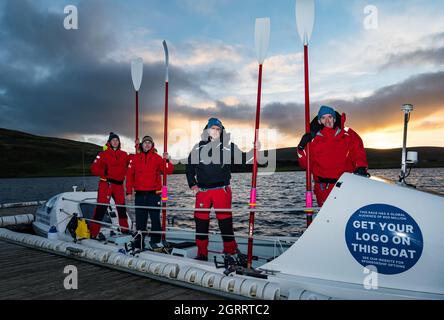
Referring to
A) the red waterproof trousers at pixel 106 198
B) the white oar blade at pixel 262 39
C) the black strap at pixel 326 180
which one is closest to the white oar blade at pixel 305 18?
the white oar blade at pixel 262 39

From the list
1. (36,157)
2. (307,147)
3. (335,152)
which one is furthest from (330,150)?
(36,157)

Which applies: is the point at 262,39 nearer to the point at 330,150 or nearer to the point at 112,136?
the point at 330,150

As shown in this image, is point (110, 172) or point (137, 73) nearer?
point (110, 172)

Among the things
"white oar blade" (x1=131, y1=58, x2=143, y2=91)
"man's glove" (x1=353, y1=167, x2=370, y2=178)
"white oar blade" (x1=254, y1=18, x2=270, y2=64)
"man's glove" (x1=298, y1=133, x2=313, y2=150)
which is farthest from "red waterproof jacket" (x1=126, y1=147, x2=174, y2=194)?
"man's glove" (x1=353, y1=167, x2=370, y2=178)

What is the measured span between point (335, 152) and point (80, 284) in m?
4.91

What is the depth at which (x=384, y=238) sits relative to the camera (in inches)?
166

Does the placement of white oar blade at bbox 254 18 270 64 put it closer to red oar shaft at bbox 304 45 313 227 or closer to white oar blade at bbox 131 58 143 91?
red oar shaft at bbox 304 45 313 227

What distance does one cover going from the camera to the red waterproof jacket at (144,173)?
27.1 feet

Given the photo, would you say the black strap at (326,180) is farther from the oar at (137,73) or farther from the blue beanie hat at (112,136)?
the oar at (137,73)

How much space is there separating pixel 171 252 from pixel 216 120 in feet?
10.6

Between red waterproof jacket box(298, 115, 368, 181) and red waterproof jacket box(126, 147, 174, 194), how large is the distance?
12.6ft

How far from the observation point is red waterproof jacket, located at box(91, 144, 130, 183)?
9172 mm
